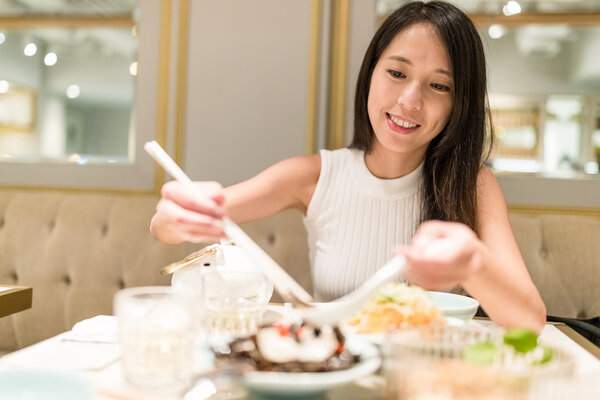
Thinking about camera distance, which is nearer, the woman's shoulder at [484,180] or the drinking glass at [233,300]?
the drinking glass at [233,300]

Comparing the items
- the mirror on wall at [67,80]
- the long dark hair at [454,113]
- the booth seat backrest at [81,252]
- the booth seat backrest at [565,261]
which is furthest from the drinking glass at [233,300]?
the mirror on wall at [67,80]

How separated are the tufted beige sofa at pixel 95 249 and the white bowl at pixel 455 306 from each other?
862 mm

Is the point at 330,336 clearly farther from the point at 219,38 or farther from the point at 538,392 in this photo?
the point at 219,38

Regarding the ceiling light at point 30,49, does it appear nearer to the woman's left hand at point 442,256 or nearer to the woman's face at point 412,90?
the woman's face at point 412,90

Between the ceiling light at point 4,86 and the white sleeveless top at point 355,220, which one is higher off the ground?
the ceiling light at point 4,86

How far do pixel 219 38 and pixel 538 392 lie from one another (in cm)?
192

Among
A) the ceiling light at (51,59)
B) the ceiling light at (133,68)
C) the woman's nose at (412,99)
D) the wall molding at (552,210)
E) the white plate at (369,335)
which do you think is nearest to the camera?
the white plate at (369,335)

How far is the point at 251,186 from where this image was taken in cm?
160

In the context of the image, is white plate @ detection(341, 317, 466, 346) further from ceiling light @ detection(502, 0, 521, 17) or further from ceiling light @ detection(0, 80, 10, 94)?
A: ceiling light @ detection(0, 80, 10, 94)

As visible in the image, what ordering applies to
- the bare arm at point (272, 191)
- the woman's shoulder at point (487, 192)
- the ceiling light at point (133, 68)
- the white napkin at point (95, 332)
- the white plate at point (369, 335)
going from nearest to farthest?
the white plate at point (369, 335), the white napkin at point (95, 332), the woman's shoulder at point (487, 192), the bare arm at point (272, 191), the ceiling light at point (133, 68)

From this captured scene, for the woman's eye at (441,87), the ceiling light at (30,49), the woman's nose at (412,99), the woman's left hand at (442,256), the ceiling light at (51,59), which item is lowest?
the woman's left hand at (442,256)

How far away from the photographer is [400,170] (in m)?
1.56

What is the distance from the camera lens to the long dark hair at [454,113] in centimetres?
137

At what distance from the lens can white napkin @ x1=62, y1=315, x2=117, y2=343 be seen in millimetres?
892
